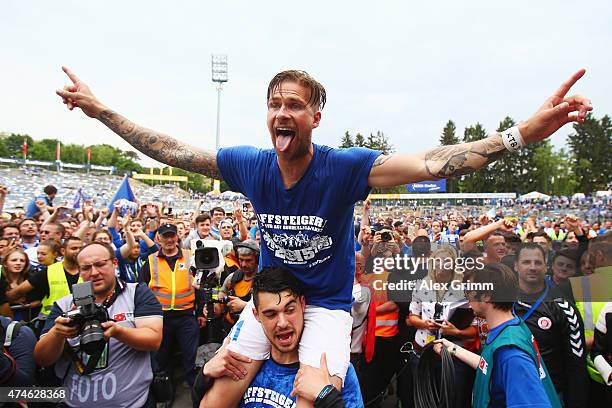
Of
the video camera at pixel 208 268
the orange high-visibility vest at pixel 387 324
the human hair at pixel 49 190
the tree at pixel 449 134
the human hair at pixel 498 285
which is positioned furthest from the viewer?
the tree at pixel 449 134

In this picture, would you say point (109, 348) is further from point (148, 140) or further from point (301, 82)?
point (301, 82)

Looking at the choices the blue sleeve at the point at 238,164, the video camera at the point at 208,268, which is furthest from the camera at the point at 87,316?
the video camera at the point at 208,268

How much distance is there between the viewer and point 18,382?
3.29 m

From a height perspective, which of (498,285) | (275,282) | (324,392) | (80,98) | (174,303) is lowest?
(174,303)

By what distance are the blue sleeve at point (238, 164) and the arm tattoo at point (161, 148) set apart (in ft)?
0.19

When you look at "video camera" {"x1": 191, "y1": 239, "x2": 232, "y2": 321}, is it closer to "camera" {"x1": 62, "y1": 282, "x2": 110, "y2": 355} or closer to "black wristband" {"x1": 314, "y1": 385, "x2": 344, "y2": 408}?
"camera" {"x1": 62, "y1": 282, "x2": 110, "y2": 355}

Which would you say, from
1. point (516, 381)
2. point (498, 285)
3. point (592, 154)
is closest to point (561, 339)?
point (498, 285)

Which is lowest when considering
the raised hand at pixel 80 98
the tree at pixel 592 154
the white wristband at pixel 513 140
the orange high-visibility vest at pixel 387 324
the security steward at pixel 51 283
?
the orange high-visibility vest at pixel 387 324

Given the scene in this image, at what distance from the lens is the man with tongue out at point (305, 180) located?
7.55ft

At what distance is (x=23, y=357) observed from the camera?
3.43m

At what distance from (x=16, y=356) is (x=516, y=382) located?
12.4 feet

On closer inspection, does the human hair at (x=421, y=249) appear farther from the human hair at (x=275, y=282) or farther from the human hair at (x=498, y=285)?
the human hair at (x=275, y=282)

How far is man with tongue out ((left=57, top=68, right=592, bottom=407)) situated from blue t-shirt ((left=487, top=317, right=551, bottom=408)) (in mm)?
1082

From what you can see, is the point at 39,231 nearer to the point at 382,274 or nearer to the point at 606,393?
the point at 382,274
